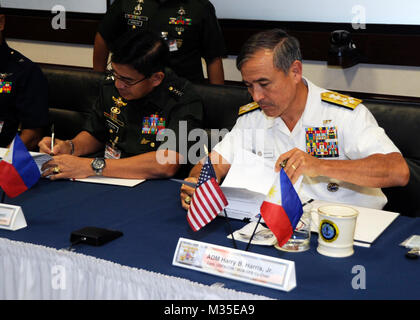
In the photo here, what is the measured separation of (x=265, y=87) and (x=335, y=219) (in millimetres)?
721

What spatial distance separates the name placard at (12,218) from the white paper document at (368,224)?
2.94 ft

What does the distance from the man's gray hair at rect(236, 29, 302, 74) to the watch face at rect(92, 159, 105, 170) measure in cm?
70

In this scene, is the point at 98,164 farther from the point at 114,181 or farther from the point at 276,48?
the point at 276,48

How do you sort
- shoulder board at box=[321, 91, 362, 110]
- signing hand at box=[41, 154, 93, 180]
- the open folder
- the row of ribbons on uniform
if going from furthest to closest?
the row of ribbons on uniform, signing hand at box=[41, 154, 93, 180], shoulder board at box=[321, 91, 362, 110], the open folder

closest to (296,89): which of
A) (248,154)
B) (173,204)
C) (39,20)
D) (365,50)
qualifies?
(248,154)

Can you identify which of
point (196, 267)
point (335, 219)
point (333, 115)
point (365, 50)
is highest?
point (365, 50)

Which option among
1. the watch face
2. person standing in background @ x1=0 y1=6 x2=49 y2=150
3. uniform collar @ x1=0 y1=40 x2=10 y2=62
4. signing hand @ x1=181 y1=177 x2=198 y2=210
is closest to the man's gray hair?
signing hand @ x1=181 y1=177 x2=198 y2=210

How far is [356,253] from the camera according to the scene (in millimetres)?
1671

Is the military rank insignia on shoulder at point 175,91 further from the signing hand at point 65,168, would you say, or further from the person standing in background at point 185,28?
the person standing in background at point 185,28

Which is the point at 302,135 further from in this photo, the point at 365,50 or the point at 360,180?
the point at 365,50

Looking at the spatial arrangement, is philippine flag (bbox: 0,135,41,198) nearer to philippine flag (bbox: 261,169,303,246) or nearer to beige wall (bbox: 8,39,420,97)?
philippine flag (bbox: 261,169,303,246)

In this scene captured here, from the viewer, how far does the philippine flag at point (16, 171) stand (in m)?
2.07

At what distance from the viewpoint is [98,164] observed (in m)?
2.46

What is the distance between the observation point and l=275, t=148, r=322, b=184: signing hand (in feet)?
6.28
